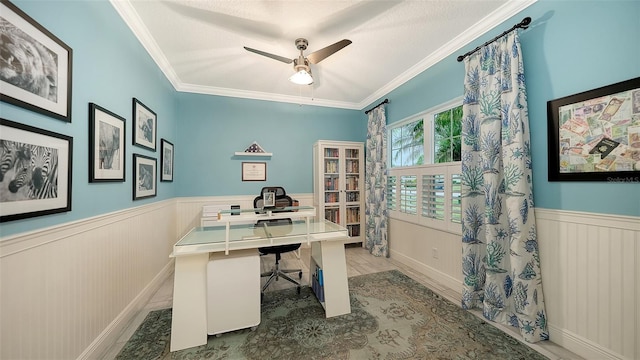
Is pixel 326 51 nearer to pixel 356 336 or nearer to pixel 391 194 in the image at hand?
pixel 391 194

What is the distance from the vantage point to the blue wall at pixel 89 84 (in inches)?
44.1

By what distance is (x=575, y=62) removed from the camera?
59.0 inches

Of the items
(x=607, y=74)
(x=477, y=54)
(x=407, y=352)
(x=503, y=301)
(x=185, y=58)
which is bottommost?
(x=407, y=352)

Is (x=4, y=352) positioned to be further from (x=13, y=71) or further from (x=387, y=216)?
(x=387, y=216)

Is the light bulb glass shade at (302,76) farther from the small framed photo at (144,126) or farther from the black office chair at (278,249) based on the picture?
the small framed photo at (144,126)

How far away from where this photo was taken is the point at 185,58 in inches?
103

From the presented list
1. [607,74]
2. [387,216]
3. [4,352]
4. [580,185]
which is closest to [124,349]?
[4,352]

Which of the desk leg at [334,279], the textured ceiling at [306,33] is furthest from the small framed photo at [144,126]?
the desk leg at [334,279]

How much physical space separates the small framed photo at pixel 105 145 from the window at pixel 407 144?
10.8 ft

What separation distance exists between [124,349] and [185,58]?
9.61ft

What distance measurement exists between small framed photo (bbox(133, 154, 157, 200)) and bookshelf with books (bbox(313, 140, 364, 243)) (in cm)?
237

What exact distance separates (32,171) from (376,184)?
3437 mm

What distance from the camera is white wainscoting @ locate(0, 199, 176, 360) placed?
39.3 inches

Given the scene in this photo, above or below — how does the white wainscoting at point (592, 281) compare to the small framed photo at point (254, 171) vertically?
below
